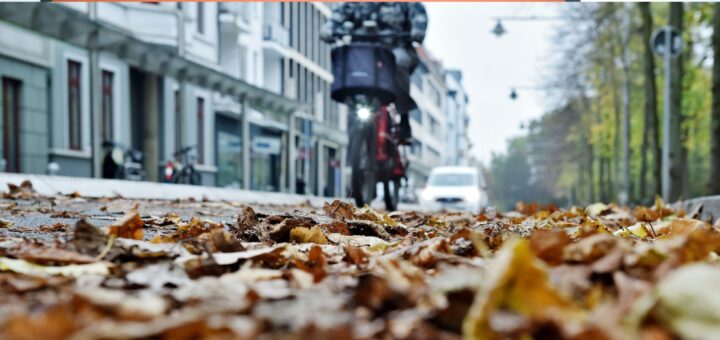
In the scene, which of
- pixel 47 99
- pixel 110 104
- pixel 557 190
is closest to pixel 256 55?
pixel 110 104

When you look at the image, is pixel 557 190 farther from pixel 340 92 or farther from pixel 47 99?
pixel 340 92

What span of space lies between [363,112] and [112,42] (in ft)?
24.9

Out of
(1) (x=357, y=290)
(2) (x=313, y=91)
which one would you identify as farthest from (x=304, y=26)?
(1) (x=357, y=290)

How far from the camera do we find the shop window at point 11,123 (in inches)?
742

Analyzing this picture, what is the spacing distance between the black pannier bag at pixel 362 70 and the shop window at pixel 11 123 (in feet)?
37.8

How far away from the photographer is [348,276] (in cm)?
215

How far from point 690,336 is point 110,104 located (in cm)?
2388

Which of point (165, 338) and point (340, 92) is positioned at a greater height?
point (340, 92)

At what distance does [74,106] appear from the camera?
72.2 ft

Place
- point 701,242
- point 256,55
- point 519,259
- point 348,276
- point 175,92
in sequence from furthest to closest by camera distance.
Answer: point 256,55 → point 175,92 → point 348,276 → point 701,242 → point 519,259

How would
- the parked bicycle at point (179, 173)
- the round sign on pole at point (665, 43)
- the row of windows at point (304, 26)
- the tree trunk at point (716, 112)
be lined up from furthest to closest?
1. the row of windows at point (304, 26)
2. the parked bicycle at point (179, 173)
3. the round sign on pole at point (665, 43)
4. the tree trunk at point (716, 112)

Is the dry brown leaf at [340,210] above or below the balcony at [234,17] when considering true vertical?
below

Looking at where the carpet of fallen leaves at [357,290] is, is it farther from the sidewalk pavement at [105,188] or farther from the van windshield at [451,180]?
the van windshield at [451,180]

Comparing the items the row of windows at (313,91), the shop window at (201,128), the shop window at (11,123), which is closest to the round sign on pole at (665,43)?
the shop window at (11,123)
